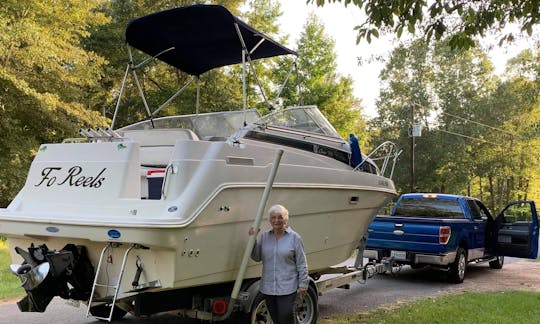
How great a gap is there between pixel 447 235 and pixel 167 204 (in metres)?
6.73

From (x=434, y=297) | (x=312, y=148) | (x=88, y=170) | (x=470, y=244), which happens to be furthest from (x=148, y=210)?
(x=470, y=244)

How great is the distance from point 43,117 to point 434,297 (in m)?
14.0

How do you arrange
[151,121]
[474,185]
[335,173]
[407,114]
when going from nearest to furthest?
[335,173], [151,121], [407,114], [474,185]

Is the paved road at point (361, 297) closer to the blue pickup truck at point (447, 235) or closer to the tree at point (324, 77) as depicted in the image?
the blue pickup truck at point (447, 235)

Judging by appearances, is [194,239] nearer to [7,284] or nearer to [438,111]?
[7,284]

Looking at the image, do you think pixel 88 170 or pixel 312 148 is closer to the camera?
pixel 88 170

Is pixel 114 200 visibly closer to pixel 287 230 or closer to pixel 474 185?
pixel 287 230

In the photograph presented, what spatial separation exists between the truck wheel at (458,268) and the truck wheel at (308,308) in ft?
16.6

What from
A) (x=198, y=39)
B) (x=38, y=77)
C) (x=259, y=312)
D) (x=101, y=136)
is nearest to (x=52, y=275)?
(x=101, y=136)

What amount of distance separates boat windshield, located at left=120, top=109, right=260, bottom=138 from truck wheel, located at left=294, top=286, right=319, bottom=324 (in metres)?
2.14

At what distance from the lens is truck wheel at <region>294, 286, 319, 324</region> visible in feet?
18.8

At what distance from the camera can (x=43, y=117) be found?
16875 mm

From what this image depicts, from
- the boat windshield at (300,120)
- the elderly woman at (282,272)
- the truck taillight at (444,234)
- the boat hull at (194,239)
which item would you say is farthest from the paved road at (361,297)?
the boat windshield at (300,120)

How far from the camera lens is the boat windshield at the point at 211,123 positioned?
6.13 meters
